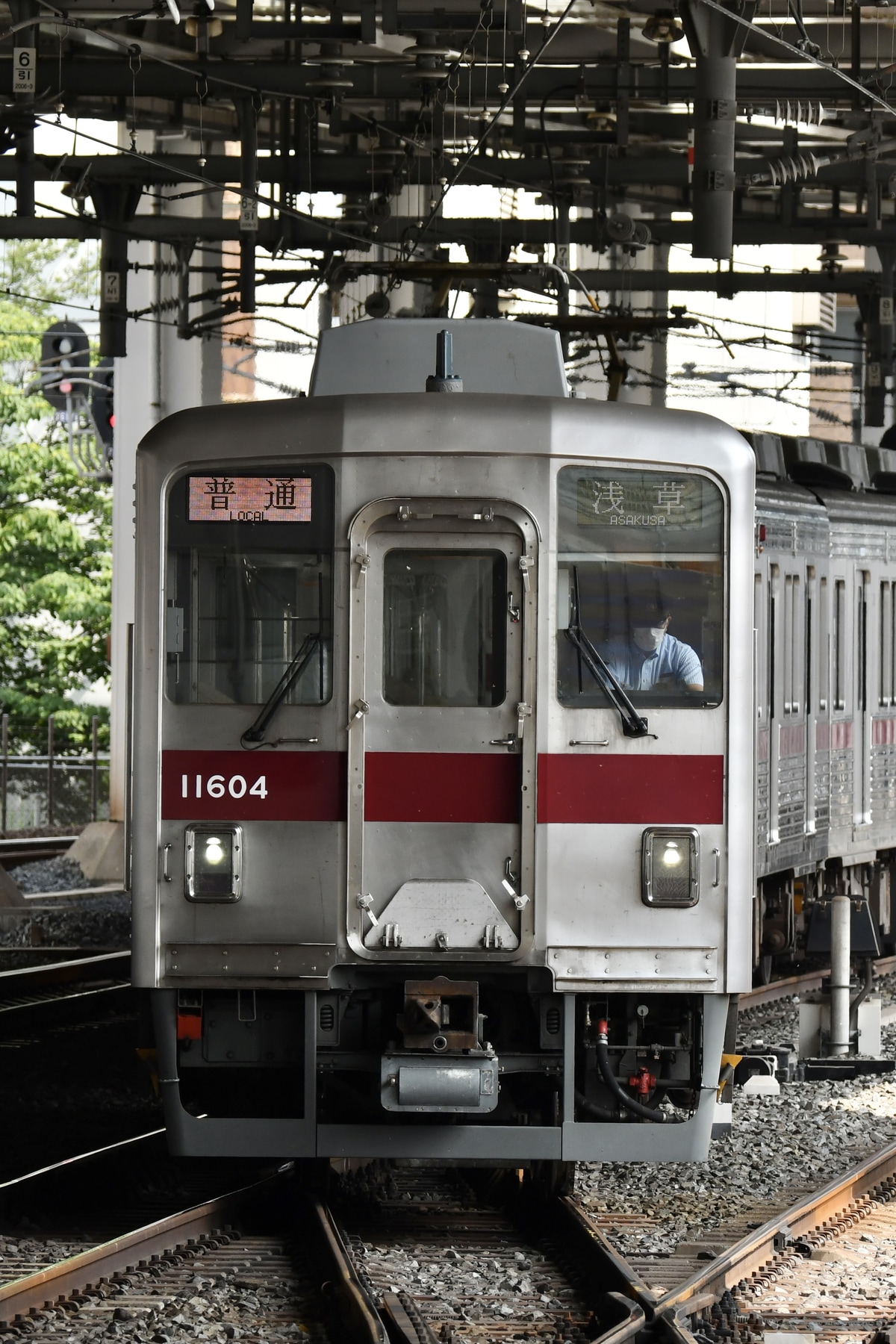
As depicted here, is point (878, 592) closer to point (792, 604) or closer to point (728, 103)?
point (792, 604)

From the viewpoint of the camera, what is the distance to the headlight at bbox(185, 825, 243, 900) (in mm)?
7566

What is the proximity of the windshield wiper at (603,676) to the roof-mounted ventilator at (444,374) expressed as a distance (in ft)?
3.07

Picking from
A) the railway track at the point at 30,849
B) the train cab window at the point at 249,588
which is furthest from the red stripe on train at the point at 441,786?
the railway track at the point at 30,849

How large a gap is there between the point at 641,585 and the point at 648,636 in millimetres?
193

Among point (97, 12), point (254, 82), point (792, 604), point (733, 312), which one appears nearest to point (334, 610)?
point (792, 604)

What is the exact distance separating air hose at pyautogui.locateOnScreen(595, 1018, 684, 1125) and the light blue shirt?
1272mm

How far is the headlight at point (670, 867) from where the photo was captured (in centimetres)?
760

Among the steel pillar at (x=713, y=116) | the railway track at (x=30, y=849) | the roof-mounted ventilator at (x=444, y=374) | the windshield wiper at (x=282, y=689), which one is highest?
the steel pillar at (x=713, y=116)

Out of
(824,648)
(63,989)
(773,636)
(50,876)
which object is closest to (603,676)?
(773,636)

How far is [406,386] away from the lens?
346 inches

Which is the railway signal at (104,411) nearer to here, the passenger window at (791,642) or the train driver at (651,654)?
the passenger window at (791,642)

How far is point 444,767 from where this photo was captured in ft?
24.7

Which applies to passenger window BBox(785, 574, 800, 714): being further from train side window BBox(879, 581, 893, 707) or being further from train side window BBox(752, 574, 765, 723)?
train side window BBox(879, 581, 893, 707)

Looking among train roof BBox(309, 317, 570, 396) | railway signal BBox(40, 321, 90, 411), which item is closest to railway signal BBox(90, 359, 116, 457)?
railway signal BBox(40, 321, 90, 411)
